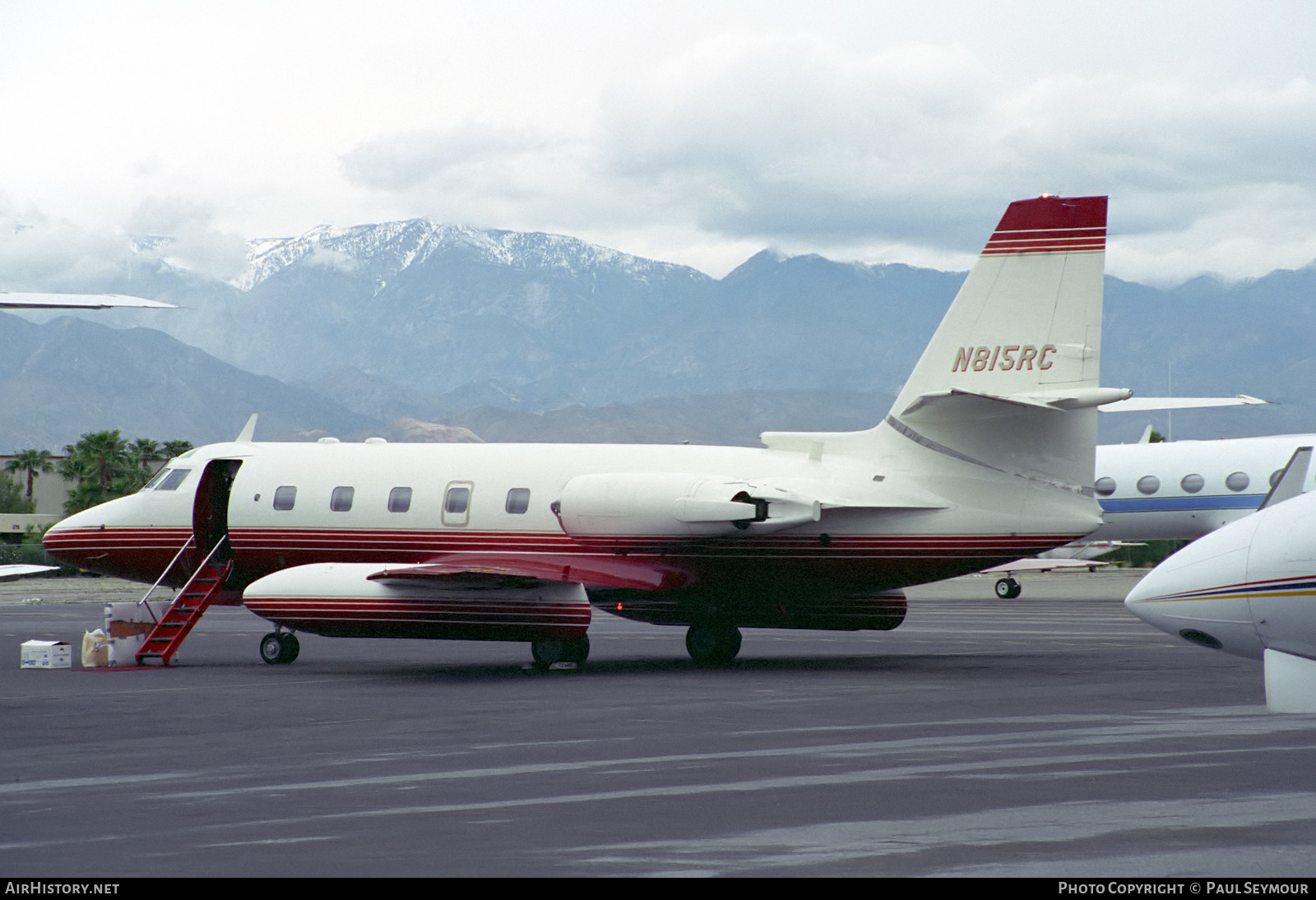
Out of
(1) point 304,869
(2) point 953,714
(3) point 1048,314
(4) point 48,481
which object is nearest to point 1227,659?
(3) point 1048,314

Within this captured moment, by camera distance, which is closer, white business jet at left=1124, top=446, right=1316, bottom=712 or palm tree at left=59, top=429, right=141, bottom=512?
white business jet at left=1124, top=446, right=1316, bottom=712

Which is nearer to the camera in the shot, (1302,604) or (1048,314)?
(1302,604)

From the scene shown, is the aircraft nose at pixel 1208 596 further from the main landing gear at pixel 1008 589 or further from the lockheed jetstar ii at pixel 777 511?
the main landing gear at pixel 1008 589

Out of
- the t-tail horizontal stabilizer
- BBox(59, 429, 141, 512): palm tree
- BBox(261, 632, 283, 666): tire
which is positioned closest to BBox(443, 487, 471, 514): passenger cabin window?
BBox(261, 632, 283, 666): tire

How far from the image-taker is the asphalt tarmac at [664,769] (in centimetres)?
922

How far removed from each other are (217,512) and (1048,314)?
533 inches

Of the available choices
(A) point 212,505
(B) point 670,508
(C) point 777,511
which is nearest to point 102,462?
(A) point 212,505

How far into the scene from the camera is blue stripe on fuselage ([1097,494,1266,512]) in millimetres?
44344

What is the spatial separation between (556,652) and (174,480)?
25.2ft

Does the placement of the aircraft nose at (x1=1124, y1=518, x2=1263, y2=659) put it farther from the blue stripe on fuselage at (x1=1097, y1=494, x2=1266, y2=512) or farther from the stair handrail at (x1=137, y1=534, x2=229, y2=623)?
the blue stripe on fuselage at (x1=1097, y1=494, x2=1266, y2=512)

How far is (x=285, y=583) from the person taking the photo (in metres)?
22.7

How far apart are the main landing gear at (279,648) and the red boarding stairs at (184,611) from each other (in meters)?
1.08

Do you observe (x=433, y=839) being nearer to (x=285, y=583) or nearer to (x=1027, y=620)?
(x=285, y=583)

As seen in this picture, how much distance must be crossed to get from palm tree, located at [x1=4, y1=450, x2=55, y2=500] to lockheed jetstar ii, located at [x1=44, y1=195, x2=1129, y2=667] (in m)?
102
